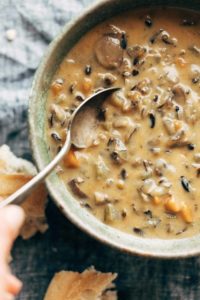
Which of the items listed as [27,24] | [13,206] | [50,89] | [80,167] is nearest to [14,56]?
[27,24]

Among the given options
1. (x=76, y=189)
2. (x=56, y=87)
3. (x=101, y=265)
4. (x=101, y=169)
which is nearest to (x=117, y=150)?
(x=101, y=169)

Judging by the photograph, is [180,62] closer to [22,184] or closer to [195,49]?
[195,49]

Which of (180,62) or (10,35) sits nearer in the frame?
(180,62)

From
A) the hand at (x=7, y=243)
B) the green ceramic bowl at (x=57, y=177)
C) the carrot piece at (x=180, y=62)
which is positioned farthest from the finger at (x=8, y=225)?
the carrot piece at (x=180, y=62)

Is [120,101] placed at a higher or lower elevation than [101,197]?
higher

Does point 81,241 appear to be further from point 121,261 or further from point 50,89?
point 50,89
